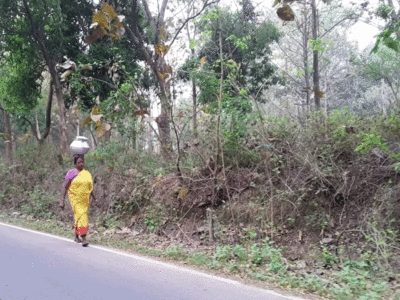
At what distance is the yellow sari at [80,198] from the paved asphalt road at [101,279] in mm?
679

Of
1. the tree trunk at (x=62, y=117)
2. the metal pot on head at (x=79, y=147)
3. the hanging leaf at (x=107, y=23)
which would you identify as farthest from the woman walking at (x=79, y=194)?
the tree trunk at (x=62, y=117)

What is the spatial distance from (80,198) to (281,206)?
4.16m

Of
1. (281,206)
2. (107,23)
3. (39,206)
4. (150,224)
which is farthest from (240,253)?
(39,206)

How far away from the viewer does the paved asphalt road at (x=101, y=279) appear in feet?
14.9

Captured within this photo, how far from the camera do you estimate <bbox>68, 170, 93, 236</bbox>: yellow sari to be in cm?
763

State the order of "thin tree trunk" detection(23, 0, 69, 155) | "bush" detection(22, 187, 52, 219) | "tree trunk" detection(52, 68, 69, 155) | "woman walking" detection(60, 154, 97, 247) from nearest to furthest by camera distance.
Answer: "woman walking" detection(60, 154, 97, 247) → "bush" detection(22, 187, 52, 219) → "thin tree trunk" detection(23, 0, 69, 155) → "tree trunk" detection(52, 68, 69, 155)

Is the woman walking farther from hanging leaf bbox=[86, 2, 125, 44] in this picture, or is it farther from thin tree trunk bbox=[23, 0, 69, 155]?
thin tree trunk bbox=[23, 0, 69, 155]

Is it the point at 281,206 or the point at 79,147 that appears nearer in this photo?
the point at 281,206

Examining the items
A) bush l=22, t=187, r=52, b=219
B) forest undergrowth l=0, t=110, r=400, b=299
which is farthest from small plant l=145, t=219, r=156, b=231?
bush l=22, t=187, r=52, b=219

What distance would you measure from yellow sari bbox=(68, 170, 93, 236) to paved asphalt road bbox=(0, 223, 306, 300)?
68 cm

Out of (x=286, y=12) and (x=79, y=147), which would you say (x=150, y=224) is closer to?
(x=79, y=147)

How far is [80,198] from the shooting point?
7746mm

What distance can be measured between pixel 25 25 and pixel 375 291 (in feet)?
49.8

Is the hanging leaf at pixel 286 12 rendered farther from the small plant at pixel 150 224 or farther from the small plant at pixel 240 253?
the small plant at pixel 150 224
